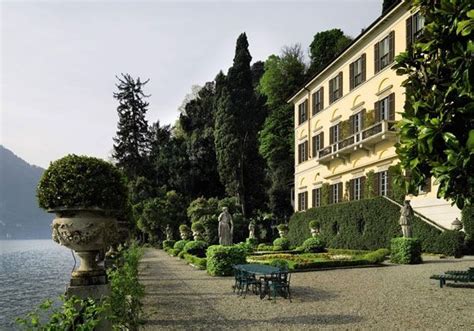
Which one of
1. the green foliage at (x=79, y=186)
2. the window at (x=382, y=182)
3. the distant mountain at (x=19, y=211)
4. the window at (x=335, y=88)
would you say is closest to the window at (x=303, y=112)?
the window at (x=335, y=88)

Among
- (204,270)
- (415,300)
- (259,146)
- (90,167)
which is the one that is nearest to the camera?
(90,167)

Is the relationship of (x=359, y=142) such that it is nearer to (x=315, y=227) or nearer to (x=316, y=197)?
(x=315, y=227)

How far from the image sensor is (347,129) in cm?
3141

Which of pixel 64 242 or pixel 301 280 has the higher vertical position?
pixel 64 242

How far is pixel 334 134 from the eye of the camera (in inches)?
1310

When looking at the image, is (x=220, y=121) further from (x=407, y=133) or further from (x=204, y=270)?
(x=407, y=133)

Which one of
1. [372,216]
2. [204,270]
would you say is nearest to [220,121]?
[372,216]

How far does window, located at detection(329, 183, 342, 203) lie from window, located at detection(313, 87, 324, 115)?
695 centimetres

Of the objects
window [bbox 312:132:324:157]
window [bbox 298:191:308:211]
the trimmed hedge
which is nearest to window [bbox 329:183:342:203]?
the trimmed hedge

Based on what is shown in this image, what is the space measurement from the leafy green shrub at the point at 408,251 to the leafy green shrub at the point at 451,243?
2.38 meters

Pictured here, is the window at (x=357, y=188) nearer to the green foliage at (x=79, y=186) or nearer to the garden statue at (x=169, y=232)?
the garden statue at (x=169, y=232)

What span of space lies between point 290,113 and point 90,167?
4218 cm

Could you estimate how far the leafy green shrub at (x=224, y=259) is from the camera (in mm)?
16297

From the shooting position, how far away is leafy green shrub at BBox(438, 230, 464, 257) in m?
20.0
